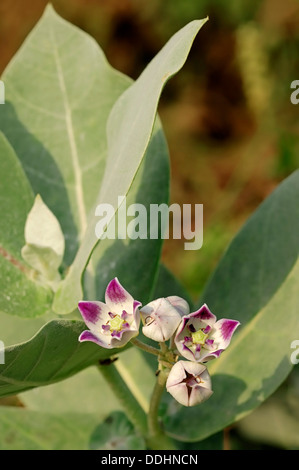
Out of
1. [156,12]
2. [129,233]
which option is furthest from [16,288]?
[156,12]

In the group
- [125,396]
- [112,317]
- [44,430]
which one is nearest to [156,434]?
[125,396]

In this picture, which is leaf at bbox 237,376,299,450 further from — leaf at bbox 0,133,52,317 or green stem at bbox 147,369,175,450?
leaf at bbox 0,133,52,317

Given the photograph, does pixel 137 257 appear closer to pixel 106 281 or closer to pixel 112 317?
pixel 106 281

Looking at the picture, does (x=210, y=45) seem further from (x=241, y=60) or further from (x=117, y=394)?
(x=117, y=394)

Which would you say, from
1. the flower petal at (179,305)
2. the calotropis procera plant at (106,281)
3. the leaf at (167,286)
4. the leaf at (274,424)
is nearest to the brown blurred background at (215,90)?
the leaf at (274,424)

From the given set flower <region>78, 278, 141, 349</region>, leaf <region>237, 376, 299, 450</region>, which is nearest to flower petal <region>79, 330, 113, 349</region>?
flower <region>78, 278, 141, 349</region>

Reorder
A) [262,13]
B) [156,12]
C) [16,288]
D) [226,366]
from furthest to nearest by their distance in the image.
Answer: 1. [156,12]
2. [262,13]
3. [226,366]
4. [16,288]

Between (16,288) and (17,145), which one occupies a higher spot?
(17,145)

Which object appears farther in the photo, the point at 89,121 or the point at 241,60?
the point at 241,60
